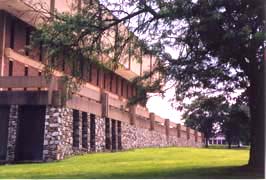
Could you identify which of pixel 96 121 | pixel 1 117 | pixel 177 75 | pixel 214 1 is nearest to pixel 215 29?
pixel 214 1

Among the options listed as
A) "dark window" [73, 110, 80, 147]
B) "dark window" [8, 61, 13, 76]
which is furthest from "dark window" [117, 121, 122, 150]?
"dark window" [73, 110, 80, 147]

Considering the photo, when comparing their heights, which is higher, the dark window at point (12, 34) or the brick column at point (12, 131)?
the dark window at point (12, 34)

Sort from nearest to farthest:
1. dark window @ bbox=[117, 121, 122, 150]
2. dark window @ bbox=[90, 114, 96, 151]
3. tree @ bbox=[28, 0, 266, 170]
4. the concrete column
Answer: tree @ bbox=[28, 0, 266, 170], dark window @ bbox=[90, 114, 96, 151], the concrete column, dark window @ bbox=[117, 121, 122, 150]

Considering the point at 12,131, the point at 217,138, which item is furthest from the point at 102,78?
the point at 217,138

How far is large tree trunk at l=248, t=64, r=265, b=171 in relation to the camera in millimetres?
19609

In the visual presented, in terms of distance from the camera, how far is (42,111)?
33312 millimetres

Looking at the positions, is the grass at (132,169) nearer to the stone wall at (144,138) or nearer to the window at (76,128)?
the window at (76,128)

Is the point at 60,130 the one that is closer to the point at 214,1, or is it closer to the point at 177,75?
the point at 177,75

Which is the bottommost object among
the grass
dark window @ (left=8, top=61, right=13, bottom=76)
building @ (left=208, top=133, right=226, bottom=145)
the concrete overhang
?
the grass

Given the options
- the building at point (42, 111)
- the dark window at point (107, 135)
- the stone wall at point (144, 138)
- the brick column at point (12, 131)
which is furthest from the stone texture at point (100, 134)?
the brick column at point (12, 131)

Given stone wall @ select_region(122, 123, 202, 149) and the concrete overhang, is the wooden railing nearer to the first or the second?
stone wall @ select_region(122, 123, 202, 149)

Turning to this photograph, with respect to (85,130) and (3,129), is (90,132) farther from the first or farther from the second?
(3,129)

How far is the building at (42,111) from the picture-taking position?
32.6 meters

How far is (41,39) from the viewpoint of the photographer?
19281 millimetres
